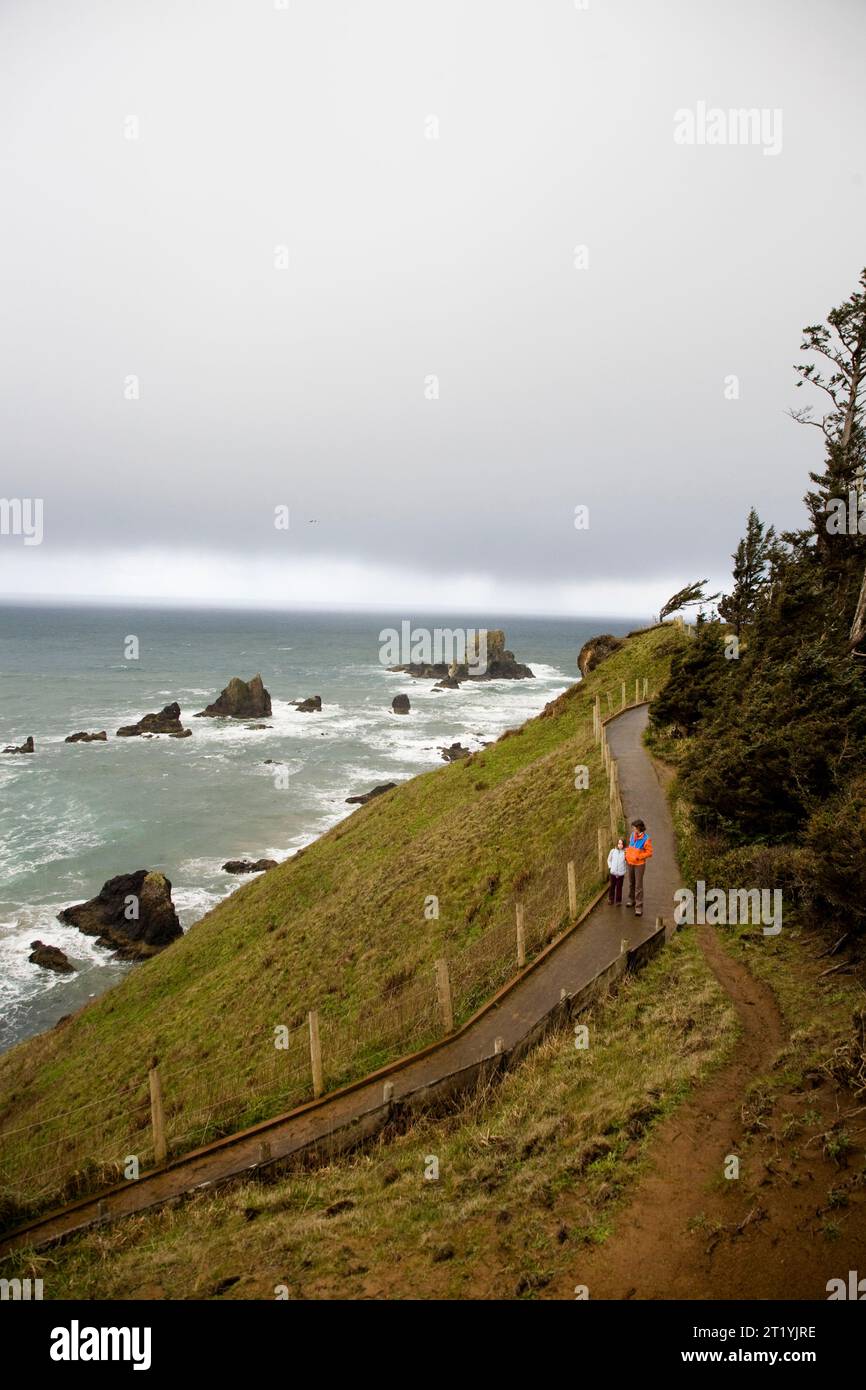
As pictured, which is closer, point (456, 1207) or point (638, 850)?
point (456, 1207)

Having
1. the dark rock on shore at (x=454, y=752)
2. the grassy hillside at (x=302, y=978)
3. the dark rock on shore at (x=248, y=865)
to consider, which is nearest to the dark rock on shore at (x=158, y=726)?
the dark rock on shore at (x=454, y=752)

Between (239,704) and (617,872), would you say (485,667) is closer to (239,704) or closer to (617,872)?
(239,704)

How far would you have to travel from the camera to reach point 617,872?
14.9 meters

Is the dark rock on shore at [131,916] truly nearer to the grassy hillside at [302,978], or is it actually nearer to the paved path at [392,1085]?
the grassy hillside at [302,978]

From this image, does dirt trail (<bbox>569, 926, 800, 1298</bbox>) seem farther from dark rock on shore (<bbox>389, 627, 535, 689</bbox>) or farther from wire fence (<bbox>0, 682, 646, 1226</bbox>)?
dark rock on shore (<bbox>389, 627, 535, 689</bbox>)

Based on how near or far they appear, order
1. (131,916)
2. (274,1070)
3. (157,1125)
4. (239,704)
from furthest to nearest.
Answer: (239,704)
(131,916)
(274,1070)
(157,1125)

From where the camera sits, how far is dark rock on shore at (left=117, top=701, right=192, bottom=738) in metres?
74.7

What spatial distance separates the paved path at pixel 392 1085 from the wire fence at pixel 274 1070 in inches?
16.4

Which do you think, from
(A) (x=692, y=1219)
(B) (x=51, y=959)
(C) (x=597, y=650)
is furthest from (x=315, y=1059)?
(C) (x=597, y=650)

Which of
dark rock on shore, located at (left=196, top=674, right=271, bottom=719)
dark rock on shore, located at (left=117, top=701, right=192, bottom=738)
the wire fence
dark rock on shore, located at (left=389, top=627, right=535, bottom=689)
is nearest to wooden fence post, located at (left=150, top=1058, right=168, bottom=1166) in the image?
the wire fence

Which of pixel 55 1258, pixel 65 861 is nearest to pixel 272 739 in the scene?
pixel 65 861

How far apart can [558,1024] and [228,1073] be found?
27.5 ft

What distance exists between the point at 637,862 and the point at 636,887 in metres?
0.84

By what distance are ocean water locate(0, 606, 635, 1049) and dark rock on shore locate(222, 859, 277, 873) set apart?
614mm
